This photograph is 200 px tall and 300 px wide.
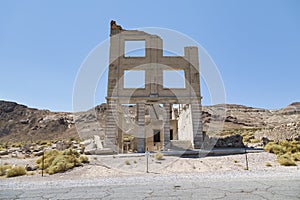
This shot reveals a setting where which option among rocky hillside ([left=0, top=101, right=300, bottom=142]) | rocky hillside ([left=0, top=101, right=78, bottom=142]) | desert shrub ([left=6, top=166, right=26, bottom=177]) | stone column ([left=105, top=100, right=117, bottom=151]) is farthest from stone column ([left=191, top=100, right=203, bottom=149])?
rocky hillside ([left=0, top=101, right=78, bottom=142])

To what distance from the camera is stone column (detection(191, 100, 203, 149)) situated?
59.3 ft

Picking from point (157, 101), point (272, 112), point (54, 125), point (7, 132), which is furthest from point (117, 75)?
point (272, 112)

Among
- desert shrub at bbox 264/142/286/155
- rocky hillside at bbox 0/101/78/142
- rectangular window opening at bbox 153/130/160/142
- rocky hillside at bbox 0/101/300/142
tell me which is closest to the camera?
desert shrub at bbox 264/142/286/155

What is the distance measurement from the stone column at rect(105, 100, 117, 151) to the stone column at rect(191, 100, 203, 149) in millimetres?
7154

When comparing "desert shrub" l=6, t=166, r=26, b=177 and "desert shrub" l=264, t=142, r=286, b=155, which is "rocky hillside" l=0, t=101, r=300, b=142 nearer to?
"desert shrub" l=264, t=142, r=286, b=155

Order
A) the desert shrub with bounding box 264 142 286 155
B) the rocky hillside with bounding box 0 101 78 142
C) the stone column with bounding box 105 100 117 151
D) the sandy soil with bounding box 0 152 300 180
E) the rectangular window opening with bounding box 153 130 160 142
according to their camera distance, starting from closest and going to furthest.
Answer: the sandy soil with bounding box 0 152 300 180 → the desert shrub with bounding box 264 142 286 155 → the stone column with bounding box 105 100 117 151 → the rectangular window opening with bounding box 153 130 160 142 → the rocky hillside with bounding box 0 101 78 142

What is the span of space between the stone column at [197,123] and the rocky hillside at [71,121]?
26735 millimetres

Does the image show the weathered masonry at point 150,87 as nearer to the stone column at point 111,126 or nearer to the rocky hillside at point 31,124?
the stone column at point 111,126

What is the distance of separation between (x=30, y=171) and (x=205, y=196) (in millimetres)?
10051

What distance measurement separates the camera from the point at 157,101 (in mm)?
19453

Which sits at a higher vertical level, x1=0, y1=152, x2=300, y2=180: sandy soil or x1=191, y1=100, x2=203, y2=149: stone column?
x1=191, y1=100, x2=203, y2=149: stone column

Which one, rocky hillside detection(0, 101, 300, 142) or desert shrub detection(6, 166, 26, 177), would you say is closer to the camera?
desert shrub detection(6, 166, 26, 177)

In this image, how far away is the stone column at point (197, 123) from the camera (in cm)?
1808

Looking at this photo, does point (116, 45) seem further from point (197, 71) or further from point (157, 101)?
point (197, 71)
